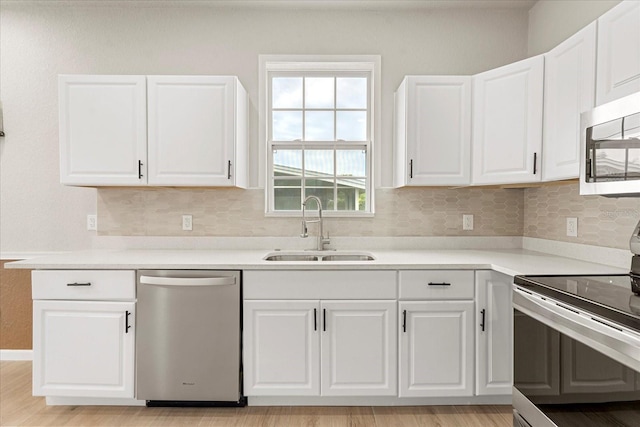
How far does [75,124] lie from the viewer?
2527 millimetres

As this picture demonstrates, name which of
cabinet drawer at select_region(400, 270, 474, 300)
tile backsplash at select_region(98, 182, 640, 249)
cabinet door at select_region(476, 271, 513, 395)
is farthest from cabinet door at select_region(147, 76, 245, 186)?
cabinet door at select_region(476, 271, 513, 395)

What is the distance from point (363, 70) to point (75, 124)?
6.63 ft

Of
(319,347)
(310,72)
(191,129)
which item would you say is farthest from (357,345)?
(310,72)

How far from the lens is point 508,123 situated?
2.40 m

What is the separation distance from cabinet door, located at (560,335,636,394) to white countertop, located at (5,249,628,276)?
64 cm

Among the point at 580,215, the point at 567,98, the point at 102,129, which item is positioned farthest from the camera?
the point at 102,129

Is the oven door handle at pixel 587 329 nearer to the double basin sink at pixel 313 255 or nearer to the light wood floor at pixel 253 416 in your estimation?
the light wood floor at pixel 253 416

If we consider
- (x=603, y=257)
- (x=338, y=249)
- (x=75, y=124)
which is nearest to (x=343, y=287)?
(x=338, y=249)

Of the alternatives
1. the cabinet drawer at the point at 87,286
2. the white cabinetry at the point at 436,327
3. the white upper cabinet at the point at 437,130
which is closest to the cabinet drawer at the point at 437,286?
the white cabinetry at the point at 436,327

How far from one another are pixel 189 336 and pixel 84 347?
611 millimetres

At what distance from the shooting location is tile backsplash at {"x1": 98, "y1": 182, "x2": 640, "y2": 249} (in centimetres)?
297

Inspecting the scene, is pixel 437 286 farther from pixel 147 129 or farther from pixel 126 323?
pixel 147 129

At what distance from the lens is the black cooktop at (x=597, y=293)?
1.18 meters

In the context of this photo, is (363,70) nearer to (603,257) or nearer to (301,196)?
(301,196)
